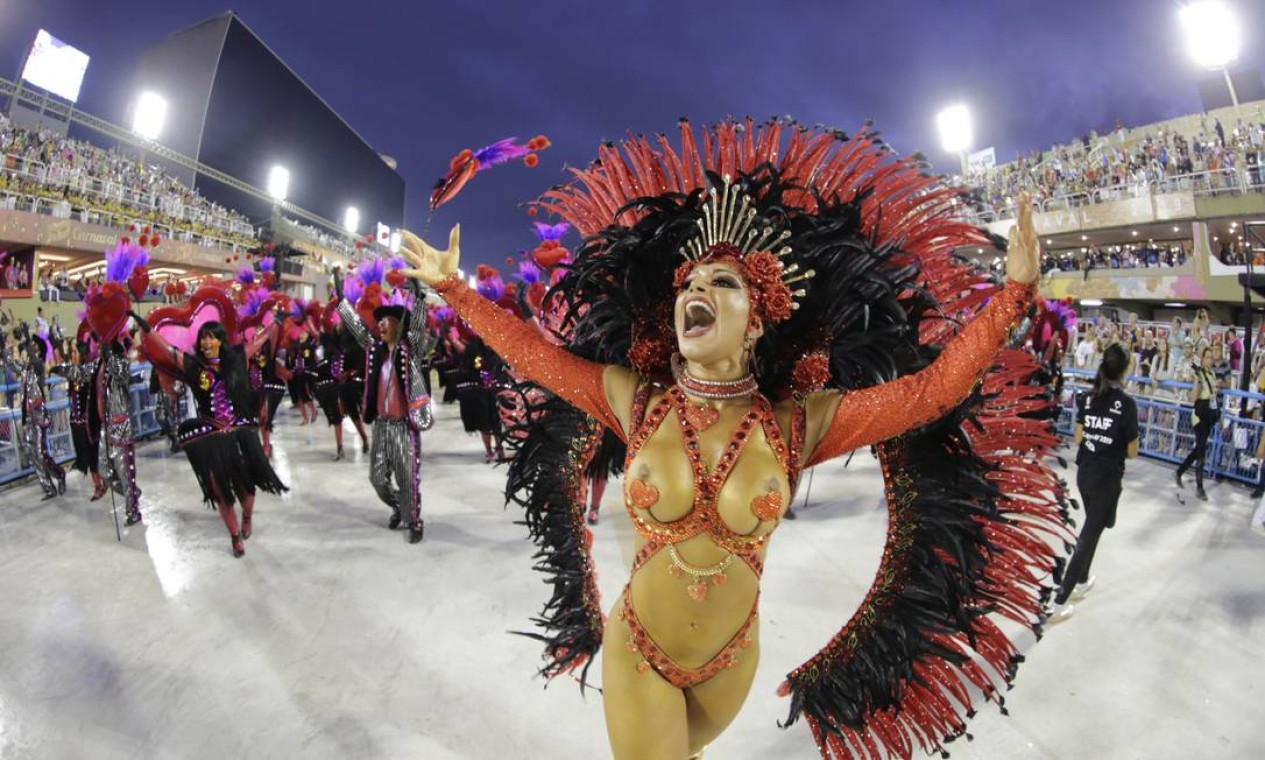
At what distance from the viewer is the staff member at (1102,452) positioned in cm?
393

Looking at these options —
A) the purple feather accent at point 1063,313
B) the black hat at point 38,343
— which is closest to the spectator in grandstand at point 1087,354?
the purple feather accent at point 1063,313

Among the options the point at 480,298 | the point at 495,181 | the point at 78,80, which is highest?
the point at 495,181

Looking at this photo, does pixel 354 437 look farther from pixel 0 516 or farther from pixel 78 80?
pixel 78 80

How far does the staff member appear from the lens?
155 inches

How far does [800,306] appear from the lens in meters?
2.01

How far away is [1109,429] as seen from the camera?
13.0ft

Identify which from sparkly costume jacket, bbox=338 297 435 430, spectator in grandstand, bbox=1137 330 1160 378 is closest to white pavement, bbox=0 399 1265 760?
sparkly costume jacket, bbox=338 297 435 430

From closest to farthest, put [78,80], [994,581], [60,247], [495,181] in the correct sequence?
[994,581]
[60,247]
[78,80]
[495,181]

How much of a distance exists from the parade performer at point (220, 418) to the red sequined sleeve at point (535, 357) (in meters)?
3.70

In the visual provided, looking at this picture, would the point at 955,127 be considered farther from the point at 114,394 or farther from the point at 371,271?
the point at 114,394

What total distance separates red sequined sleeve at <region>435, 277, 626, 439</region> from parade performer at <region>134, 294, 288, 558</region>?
12.1ft

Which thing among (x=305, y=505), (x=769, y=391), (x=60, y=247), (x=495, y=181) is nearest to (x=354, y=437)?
(x=305, y=505)

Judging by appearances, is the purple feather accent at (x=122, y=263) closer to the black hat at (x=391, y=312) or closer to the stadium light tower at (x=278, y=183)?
the black hat at (x=391, y=312)

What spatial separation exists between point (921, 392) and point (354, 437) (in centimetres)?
960
